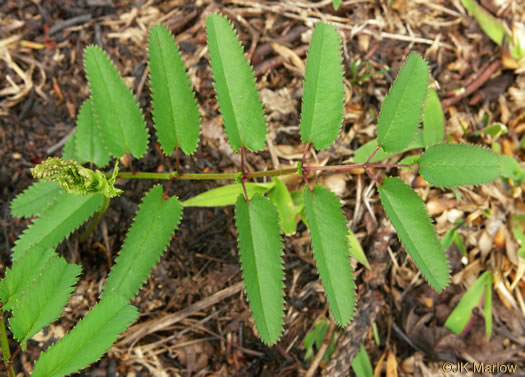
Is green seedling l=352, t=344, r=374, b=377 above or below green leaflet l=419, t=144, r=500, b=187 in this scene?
below

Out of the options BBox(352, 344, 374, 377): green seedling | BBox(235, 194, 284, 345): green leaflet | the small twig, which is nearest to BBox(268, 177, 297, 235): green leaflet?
BBox(235, 194, 284, 345): green leaflet

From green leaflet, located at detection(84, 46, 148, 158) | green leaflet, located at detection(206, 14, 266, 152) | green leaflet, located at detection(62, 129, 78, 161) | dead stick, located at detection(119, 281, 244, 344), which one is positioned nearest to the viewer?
green leaflet, located at detection(206, 14, 266, 152)

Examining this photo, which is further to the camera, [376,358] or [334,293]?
[376,358]

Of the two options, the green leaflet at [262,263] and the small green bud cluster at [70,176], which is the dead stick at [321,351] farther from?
the small green bud cluster at [70,176]

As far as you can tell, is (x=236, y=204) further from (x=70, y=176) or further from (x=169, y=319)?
(x=169, y=319)

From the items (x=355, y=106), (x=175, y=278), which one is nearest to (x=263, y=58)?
(x=355, y=106)

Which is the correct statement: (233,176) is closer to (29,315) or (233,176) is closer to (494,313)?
(29,315)

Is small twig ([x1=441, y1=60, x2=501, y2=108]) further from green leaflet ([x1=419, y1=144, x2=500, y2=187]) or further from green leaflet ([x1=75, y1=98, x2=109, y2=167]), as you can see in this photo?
green leaflet ([x1=75, y1=98, x2=109, y2=167])
